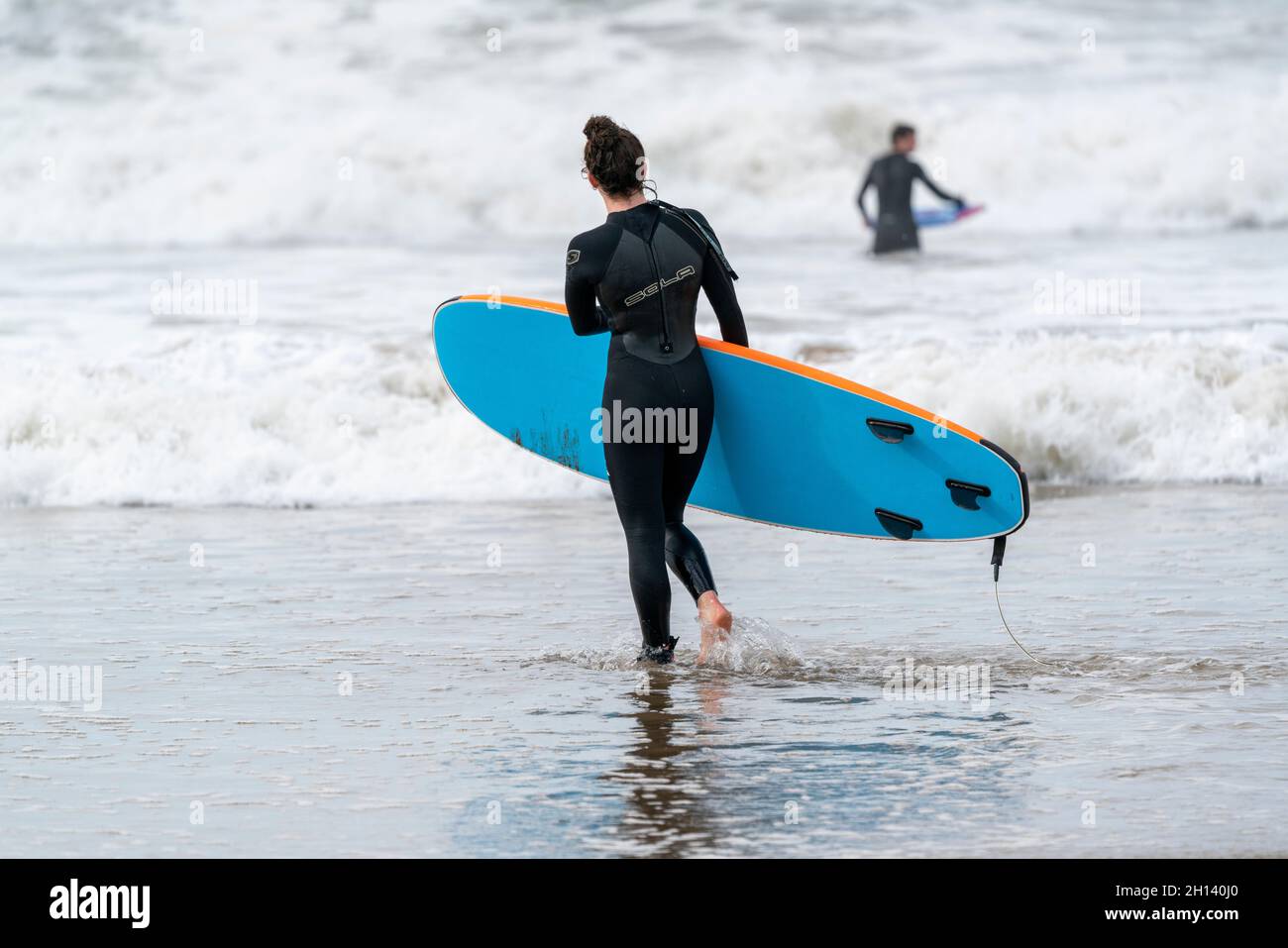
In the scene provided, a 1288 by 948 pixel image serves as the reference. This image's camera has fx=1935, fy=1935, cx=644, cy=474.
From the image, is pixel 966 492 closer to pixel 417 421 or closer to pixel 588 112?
pixel 417 421

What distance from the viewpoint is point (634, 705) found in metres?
4.84

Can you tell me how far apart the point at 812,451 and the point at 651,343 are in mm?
647

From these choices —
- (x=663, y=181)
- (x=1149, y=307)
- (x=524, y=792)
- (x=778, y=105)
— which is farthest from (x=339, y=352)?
(x=778, y=105)

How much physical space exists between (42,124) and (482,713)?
893 inches

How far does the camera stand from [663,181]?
2622cm

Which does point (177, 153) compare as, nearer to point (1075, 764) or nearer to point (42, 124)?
point (42, 124)

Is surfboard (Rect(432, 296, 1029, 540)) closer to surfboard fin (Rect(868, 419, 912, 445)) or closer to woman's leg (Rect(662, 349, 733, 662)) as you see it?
surfboard fin (Rect(868, 419, 912, 445))

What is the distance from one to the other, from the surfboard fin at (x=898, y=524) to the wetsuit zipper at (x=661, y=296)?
82 centimetres

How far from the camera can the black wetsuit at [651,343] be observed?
511 cm

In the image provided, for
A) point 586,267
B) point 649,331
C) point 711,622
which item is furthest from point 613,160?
point 711,622

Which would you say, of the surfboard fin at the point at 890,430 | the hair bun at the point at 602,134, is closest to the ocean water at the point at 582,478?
the surfboard fin at the point at 890,430

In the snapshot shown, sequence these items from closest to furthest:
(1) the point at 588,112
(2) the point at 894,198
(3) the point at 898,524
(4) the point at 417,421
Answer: (3) the point at 898,524, (4) the point at 417,421, (2) the point at 894,198, (1) the point at 588,112

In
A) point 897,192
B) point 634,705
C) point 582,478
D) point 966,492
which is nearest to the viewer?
point 634,705

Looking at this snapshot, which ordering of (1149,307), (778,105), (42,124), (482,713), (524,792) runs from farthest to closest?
1. (778,105)
2. (42,124)
3. (1149,307)
4. (482,713)
5. (524,792)
